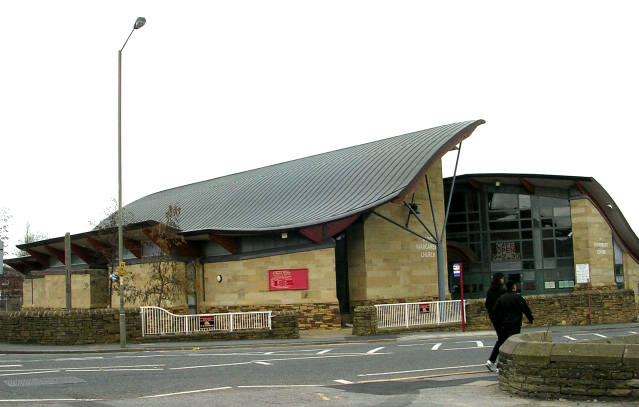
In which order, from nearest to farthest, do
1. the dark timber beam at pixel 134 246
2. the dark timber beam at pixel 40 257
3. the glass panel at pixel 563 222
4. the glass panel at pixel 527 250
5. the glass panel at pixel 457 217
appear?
the dark timber beam at pixel 134 246 < the glass panel at pixel 563 222 < the glass panel at pixel 527 250 < the glass panel at pixel 457 217 < the dark timber beam at pixel 40 257

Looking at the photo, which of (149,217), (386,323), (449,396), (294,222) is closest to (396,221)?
(294,222)

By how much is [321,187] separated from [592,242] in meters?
16.5

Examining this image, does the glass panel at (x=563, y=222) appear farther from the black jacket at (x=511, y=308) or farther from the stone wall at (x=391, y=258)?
the black jacket at (x=511, y=308)

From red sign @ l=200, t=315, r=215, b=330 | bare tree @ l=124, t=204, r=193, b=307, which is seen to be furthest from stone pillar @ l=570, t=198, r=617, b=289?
red sign @ l=200, t=315, r=215, b=330

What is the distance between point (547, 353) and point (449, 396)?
5.35ft

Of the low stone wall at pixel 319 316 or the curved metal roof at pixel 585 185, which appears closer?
the low stone wall at pixel 319 316

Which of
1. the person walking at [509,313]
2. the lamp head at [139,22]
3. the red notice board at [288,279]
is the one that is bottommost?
the person walking at [509,313]

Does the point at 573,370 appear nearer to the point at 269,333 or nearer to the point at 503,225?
the point at 269,333

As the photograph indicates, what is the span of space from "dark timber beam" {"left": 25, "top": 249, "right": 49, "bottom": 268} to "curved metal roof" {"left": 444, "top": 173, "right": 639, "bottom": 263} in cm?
2923

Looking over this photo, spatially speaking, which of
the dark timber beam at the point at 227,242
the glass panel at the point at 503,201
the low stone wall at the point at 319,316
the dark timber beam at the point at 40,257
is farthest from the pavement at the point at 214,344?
the dark timber beam at the point at 40,257

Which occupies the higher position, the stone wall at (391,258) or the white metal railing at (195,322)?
the stone wall at (391,258)

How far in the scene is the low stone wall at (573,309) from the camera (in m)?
29.5

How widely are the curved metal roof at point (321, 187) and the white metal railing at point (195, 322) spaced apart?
619cm

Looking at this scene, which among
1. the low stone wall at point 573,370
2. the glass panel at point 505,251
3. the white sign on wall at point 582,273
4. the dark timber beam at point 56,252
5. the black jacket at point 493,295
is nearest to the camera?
the low stone wall at point 573,370
